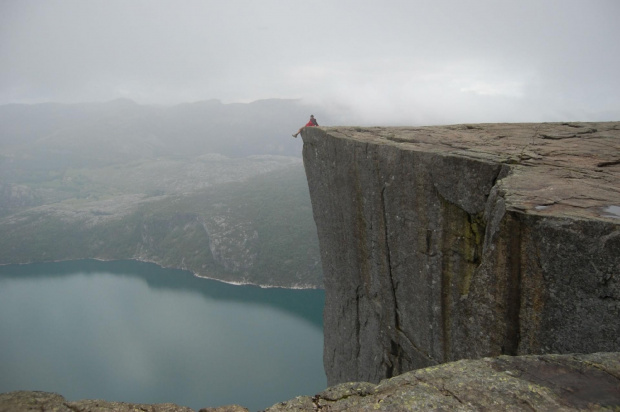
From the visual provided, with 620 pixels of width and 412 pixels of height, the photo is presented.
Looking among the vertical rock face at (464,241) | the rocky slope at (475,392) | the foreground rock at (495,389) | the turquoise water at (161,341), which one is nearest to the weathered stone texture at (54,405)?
the rocky slope at (475,392)

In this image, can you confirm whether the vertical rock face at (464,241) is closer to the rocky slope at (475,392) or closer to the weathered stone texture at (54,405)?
the rocky slope at (475,392)

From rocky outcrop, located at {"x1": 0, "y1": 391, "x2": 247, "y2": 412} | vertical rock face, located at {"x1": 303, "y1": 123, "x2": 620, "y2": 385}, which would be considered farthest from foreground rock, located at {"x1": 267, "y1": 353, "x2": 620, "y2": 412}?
vertical rock face, located at {"x1": 303, "y1": 123, "x2": 620, "y2": 385}

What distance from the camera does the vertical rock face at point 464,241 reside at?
677 cm

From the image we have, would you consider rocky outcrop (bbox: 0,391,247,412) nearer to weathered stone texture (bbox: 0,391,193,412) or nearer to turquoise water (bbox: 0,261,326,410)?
weathered stone texture (bbox: 0,391,193,412)

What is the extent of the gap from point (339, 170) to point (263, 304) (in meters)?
89.2

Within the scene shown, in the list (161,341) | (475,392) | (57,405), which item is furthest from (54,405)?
(161,341)

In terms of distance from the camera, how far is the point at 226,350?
236 feet

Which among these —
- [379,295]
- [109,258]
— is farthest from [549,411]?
[109,258]

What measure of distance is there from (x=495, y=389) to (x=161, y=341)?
82772 millimetres

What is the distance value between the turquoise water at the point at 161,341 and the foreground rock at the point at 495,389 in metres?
53.0

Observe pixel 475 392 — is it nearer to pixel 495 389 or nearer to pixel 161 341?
pixel 495 389

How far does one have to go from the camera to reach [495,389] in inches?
189

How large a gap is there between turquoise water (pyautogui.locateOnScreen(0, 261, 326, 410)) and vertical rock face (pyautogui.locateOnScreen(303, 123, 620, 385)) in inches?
1763

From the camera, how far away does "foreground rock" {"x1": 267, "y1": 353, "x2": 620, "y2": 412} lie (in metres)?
4.50
